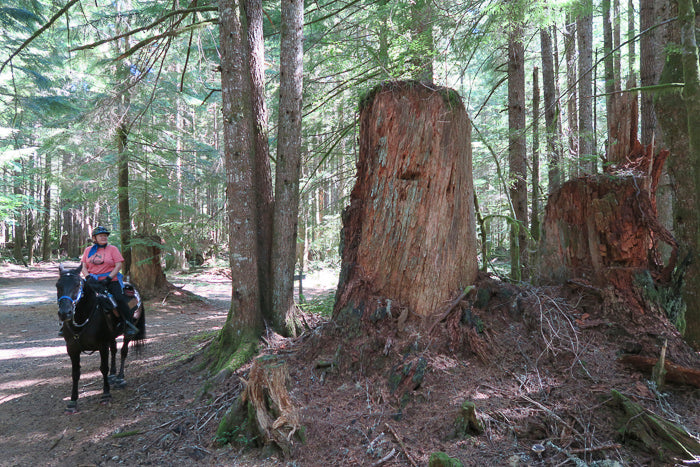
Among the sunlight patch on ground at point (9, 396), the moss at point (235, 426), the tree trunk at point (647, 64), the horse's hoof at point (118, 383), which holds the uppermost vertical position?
the tree trunk at point (647, 64)

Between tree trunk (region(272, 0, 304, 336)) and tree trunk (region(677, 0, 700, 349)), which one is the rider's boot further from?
tree trunk (region(677, 0, 700, 349))

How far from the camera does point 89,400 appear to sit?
5.81 meters

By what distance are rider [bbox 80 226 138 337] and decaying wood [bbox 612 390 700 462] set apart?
667 cm

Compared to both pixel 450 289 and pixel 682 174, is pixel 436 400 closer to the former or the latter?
pixel 450 289

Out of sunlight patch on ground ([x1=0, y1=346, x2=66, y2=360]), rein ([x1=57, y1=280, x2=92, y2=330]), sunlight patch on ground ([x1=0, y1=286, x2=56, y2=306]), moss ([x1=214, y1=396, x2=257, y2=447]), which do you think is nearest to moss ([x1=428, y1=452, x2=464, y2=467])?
moss ([x1=214, y1=396, x2=257, y2=447])

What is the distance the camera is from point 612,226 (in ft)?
13.8

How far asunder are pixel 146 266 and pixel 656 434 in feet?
48.3

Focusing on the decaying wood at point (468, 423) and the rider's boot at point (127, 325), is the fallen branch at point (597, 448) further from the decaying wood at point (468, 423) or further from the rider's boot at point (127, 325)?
the rider's boot at point (127, 325)

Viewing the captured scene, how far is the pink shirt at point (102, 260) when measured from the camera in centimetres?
650

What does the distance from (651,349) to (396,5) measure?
20.8ft

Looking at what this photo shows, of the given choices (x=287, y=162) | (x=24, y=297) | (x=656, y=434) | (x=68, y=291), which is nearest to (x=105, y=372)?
(x=68, y=291)

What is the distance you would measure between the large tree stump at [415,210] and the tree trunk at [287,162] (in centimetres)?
178

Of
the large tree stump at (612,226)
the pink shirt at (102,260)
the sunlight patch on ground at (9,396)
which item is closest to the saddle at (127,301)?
the pink shirt at (102,260)

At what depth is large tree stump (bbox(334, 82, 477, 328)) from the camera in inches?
175
